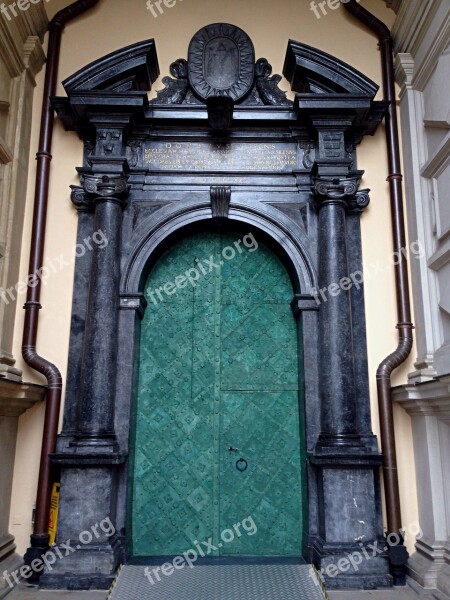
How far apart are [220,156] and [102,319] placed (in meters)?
1.92

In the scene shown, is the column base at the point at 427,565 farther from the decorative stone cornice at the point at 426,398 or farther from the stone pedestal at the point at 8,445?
the stone pedestal at the point at 8,445

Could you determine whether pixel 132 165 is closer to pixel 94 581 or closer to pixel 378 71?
pixel 378 71

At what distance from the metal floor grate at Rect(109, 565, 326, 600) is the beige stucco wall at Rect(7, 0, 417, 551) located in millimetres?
1014

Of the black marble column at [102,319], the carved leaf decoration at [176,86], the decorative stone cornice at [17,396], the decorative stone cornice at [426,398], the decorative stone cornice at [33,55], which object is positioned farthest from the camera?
the carved leaf decoration at [176,86]

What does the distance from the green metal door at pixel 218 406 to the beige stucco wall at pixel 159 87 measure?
807 millimetres

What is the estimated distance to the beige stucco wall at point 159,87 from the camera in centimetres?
477

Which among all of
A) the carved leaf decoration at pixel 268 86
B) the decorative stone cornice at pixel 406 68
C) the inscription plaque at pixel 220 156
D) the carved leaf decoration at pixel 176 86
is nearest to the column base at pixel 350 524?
the inscription plaque at pixel 220 156

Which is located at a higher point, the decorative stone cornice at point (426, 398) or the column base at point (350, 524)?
the decorative stone cornice at point (426, 398)

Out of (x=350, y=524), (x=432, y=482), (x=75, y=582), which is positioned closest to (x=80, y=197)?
(x=75, y=582)

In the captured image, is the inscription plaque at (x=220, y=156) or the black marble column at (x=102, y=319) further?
the inscription plaque at (x=220, y=156)

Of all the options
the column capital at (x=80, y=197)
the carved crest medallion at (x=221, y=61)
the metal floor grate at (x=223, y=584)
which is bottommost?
the metal floor grate at (x=223, y=584)

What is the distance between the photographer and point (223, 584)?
4121 millimetres

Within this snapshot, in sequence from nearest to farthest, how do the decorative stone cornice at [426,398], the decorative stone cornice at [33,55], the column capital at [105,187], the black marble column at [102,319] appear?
the decorative stone cornice at [426,398] → the black marble column at [102,319] → the column capital at [105,187] → the decorative stone cornice at [33,55]

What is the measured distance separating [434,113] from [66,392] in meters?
3.95
